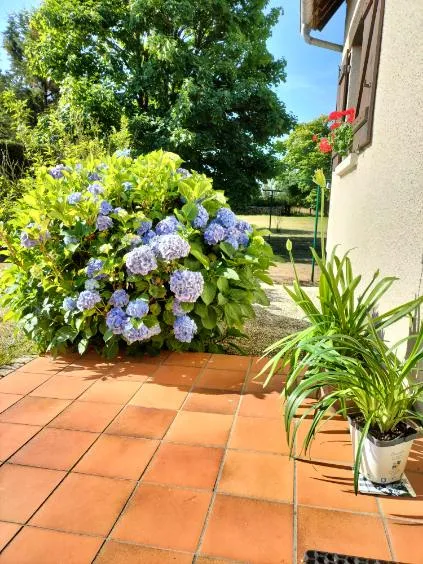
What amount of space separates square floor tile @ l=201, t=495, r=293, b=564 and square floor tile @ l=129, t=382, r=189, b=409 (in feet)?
2.27

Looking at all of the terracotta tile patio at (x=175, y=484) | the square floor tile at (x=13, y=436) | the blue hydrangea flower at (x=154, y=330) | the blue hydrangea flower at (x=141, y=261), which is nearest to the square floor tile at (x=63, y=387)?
the terracotta tile patio at (x=175, y=484)

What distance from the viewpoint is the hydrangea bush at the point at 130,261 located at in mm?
2365

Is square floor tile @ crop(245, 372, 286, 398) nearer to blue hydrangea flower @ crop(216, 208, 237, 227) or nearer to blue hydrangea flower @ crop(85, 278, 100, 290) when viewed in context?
blue hydrangea flower @ crop(216, 208, 237, 227)

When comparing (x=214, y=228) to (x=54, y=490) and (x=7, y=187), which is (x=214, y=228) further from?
(x=7, y=187)

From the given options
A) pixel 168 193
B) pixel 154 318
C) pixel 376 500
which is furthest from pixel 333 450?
pixel 168 193

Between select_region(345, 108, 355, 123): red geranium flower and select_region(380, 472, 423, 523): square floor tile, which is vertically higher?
select_region(345, 108, 355, 123): red geranium flower

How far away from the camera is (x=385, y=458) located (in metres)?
1.40

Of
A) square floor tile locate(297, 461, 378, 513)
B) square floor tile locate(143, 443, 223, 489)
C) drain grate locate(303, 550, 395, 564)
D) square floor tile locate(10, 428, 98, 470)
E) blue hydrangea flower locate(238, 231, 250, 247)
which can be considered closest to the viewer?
drain grate locate(303, 550, 395, 564)

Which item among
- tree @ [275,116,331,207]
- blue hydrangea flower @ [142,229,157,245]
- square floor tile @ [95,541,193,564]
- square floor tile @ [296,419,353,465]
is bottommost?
square floor tile @ [296,419,353,465]

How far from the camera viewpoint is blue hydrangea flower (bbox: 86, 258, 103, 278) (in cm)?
236

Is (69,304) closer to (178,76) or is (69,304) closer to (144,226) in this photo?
(144,226)

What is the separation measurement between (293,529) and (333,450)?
50cm

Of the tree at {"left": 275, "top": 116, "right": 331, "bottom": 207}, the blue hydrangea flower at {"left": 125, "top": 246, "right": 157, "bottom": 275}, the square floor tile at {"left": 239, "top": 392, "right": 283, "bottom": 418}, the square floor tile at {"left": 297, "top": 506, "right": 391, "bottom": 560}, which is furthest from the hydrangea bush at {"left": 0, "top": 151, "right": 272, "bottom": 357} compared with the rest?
the tree at {"left": 275, "top": 116, "right": 331, "bottom": 207}

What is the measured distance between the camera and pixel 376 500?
1.37 meters
